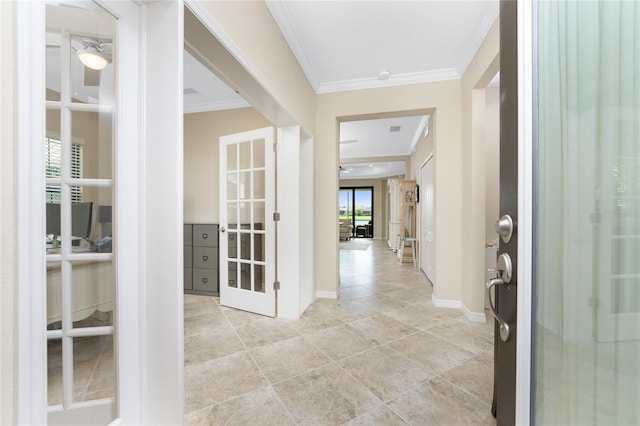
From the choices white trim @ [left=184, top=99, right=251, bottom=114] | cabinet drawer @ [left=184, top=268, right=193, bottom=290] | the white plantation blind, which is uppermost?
Result: white trim @ [left=184, top=99, right=251, bottom=114]

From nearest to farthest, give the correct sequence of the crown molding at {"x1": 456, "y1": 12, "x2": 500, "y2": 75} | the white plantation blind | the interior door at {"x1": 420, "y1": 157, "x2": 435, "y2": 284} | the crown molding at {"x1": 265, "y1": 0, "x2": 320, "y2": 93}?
the white plantation blind < the crown molding at {"x1": 265, "y1": 0, "x2": 320, "y2": 93} < the crown molding at {"x1": 456, "y1": 12, "x2": 500, "y2": 75} < the interior door at {"x1": 420, "y1": 157, "x2": 435, "y2": 284}

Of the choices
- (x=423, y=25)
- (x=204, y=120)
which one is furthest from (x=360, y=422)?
(x=204, y=120)

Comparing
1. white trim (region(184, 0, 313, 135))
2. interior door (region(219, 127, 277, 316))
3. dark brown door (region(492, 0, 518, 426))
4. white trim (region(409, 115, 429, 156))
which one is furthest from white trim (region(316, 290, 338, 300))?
white trim (region(409, 115, 429, 156))

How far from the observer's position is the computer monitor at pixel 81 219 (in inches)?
36.9

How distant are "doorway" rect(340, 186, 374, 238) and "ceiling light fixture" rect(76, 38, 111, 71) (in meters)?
11.4

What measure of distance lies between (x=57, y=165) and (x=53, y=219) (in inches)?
7.5

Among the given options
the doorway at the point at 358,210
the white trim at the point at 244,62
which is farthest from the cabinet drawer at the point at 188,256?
the doorway at the point at 358,210

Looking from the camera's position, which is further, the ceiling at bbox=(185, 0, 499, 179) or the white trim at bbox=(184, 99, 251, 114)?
the white trim at bbox=(184, 99, 251, 114)

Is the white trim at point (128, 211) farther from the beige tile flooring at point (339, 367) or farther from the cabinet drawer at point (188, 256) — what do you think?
the cabinet drawer at point (188, 256)

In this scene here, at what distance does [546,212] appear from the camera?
26.5 inches

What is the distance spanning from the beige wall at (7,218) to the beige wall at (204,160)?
311cm

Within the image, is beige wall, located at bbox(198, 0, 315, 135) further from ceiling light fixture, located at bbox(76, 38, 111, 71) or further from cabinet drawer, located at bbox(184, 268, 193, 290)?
cabinet drawer, located at bbox(184, 268, 193, 290)

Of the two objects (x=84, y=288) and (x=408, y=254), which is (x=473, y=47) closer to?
(x=84, y=288)

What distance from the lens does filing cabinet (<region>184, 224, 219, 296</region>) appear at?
3.40 meters
